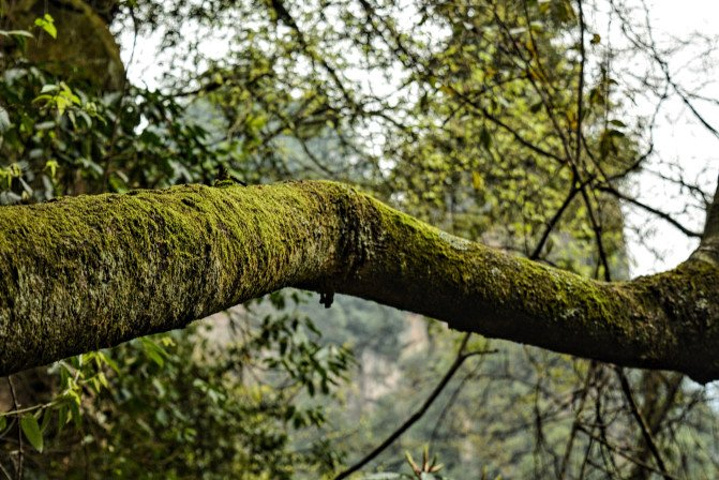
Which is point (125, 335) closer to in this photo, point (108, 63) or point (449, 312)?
point (449, 312)

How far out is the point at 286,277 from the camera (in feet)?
4.78

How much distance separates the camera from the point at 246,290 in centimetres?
133

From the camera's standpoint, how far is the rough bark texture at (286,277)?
3.08ft

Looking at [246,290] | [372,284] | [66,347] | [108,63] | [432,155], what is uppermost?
[432,155]

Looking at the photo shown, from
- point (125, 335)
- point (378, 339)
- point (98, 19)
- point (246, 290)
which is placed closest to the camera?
point (125, 335)

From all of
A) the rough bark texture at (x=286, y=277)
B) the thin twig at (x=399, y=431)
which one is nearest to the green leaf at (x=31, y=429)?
the rough bark texture at (x=286, y=277)

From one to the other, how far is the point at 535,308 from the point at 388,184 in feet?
14.2

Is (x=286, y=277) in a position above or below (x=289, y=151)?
below

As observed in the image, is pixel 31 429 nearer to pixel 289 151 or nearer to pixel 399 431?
pixel 399 431

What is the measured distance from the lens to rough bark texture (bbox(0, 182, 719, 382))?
0.94 meters

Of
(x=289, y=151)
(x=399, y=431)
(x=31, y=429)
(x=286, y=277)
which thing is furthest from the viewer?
(x=289, y=151)

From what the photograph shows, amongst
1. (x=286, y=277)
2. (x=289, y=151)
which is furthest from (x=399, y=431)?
(x=289, y=151)

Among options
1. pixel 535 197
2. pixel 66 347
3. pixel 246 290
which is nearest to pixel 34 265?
pixel 66 347

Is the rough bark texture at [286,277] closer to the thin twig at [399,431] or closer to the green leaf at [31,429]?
the thin twig at [399,431]
